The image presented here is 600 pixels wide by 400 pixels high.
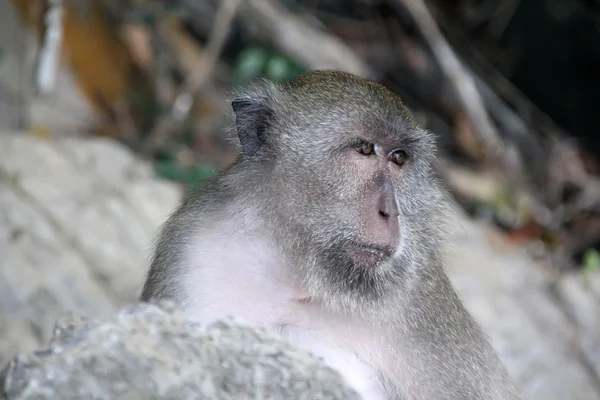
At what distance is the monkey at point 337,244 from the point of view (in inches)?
107

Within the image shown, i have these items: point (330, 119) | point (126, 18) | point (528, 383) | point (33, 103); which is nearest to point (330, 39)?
point (126, 18)

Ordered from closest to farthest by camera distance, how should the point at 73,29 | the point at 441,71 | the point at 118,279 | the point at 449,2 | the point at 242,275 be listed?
the point at 242,275, the point at 118,279, the point at 73,29, the point at 441,71, the point at 449,2

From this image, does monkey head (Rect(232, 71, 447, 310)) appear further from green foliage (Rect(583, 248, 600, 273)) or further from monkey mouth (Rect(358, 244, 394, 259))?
green foliage (Rect(583, 248, 600, 273))

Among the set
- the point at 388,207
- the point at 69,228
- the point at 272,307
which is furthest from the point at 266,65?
the point at 388,207

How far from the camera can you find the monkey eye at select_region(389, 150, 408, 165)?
2.81m

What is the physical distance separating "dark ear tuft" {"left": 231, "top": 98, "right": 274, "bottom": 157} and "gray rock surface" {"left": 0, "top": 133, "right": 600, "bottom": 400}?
186cm

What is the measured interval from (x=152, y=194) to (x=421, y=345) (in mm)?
3080

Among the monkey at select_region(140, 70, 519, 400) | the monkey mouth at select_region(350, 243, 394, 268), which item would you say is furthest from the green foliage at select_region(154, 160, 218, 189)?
the monkey mouth at select_region(350, 243, 394, 268)

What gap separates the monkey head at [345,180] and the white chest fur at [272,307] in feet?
0.32

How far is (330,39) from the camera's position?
6605 millimetres

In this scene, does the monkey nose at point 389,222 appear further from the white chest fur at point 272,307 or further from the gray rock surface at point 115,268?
the gray rock surface at point 115,268

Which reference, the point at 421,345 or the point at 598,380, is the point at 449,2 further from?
the point at 421,345

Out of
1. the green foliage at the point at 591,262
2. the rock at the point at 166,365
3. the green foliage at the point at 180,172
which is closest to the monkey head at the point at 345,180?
the rock at the point at 166,365

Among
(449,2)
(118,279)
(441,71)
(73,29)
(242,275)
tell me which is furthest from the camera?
(449,2)
